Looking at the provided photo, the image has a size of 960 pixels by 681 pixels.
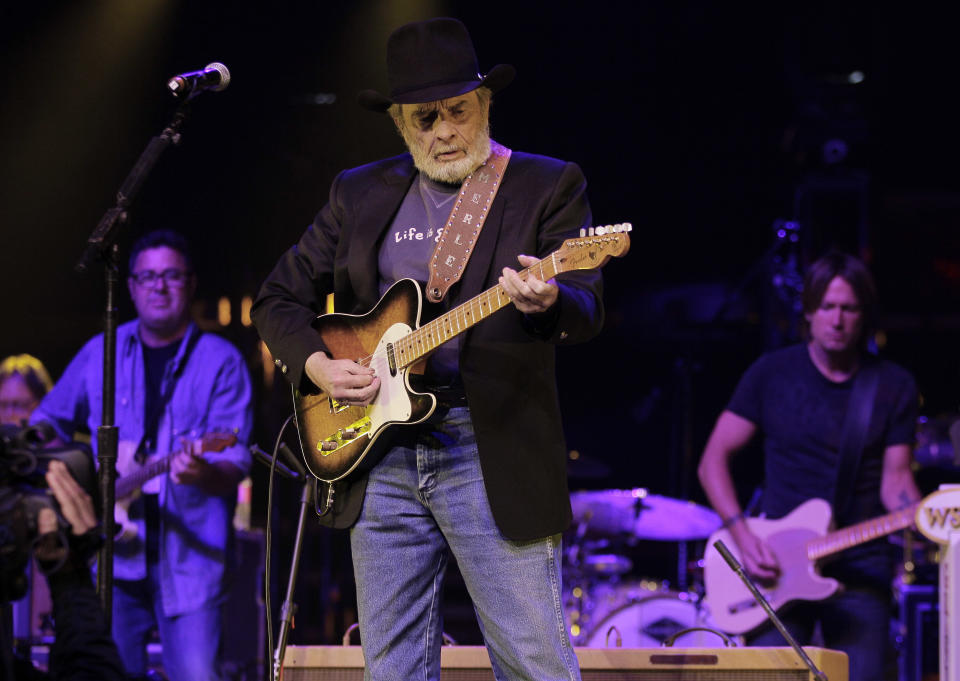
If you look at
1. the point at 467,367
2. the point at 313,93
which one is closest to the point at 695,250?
the point at 313,93

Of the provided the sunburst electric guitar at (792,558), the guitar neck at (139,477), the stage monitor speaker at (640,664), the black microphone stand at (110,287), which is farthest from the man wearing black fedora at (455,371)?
the sunburst electric guitar at (792,558)

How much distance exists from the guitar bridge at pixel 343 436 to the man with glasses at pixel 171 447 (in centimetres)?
200

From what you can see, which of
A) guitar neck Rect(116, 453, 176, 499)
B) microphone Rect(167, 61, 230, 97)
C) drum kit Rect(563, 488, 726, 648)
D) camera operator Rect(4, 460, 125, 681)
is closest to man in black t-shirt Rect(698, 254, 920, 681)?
drum kit Rect(563, 488, 726, 648)

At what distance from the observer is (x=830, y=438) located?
4.86 m

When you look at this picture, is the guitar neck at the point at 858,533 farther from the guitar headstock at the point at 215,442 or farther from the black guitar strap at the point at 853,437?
the guitar headstock at the point at 215,442

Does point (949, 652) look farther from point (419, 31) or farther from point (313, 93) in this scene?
point (313, 93)

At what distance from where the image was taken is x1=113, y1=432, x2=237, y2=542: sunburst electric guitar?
4832 mm

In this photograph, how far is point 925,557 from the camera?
6859mm

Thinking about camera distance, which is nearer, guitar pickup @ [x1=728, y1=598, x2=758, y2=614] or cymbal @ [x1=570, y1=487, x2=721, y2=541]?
guitar pickup @ [x1=728, y1=598, x2=758, y2=614]

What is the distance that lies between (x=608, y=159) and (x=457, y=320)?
5100mm

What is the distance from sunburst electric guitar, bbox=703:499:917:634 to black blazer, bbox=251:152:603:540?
86.4 inches

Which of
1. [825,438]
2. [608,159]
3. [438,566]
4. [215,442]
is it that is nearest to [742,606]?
[825,438]

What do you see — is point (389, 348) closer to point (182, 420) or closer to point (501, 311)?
point (501, 311)

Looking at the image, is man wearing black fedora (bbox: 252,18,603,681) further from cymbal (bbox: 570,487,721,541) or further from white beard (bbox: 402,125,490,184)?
cymbal (bbox: 570,487,721,541)
